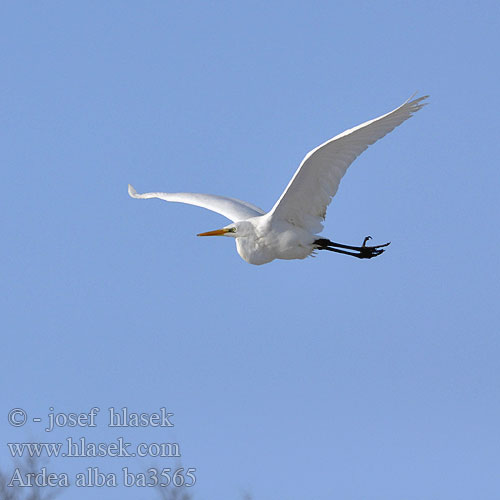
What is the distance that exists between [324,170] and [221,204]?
3.27m

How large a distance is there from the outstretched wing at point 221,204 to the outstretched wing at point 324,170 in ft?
5.11

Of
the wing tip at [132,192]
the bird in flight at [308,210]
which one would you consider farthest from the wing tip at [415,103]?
the wing tip at [132,192]

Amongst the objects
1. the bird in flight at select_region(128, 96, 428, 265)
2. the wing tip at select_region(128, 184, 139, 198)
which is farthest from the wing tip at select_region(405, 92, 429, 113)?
the wing tip at select_region(128, 184, 139, 198)

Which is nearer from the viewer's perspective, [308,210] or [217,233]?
[308,210]

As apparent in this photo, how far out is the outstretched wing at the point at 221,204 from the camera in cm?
1899

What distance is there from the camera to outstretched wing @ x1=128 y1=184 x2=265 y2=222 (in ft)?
62.3

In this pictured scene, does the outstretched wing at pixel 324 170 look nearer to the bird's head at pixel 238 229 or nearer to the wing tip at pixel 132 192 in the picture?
the bird's head at pixel 238 229

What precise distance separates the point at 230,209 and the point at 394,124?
404 cm

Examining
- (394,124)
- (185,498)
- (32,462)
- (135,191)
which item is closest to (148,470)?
(185,498)

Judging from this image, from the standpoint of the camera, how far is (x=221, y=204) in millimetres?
19562

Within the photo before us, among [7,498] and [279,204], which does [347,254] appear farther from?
[7,498]

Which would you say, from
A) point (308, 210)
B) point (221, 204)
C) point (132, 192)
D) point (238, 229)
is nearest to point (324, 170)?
point (308, 210)

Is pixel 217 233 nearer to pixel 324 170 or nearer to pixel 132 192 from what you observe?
pixel 324 170

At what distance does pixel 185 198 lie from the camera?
2033 centimetres
